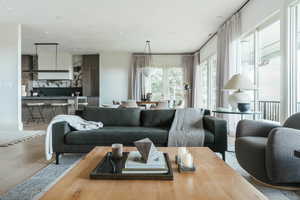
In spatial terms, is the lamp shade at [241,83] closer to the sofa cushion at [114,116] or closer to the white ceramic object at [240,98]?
the white ceramic object at [240,98]

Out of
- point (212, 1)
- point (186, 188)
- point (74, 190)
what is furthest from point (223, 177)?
point (212, 1)

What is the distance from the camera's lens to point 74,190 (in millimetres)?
1253

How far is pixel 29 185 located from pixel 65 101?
608cm

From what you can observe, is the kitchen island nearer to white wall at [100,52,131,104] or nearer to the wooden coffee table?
white wall at [100,52,131,104]

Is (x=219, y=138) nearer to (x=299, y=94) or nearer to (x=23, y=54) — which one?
(x=299, y=94)

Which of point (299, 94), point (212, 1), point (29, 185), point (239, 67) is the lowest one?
point (29, 185)

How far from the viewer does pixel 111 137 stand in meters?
3.12

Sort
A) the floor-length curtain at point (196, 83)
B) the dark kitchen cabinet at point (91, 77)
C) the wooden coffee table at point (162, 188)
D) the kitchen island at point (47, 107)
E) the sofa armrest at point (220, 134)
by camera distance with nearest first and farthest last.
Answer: the wooden coffee table at point (162, 188), the sofa armrest at point (220, 134), the kitchen island at point (47, 107), the floor-length curtain at point (196, 83), the dark kitchen cabinet at point (91, 77)

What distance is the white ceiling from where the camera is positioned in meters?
4.84

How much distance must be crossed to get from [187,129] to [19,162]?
240 cm

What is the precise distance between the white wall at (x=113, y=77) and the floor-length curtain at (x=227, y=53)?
15.3 ft

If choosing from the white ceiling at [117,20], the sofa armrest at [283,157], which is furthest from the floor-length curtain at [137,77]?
the sofa armrest at [283,157]

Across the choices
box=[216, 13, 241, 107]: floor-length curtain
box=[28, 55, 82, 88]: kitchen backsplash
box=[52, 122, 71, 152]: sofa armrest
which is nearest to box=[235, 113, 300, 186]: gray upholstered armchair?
box=[52, 122, 71, 152]: sofa armrest

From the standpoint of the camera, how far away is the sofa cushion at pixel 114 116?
12.5 feet
